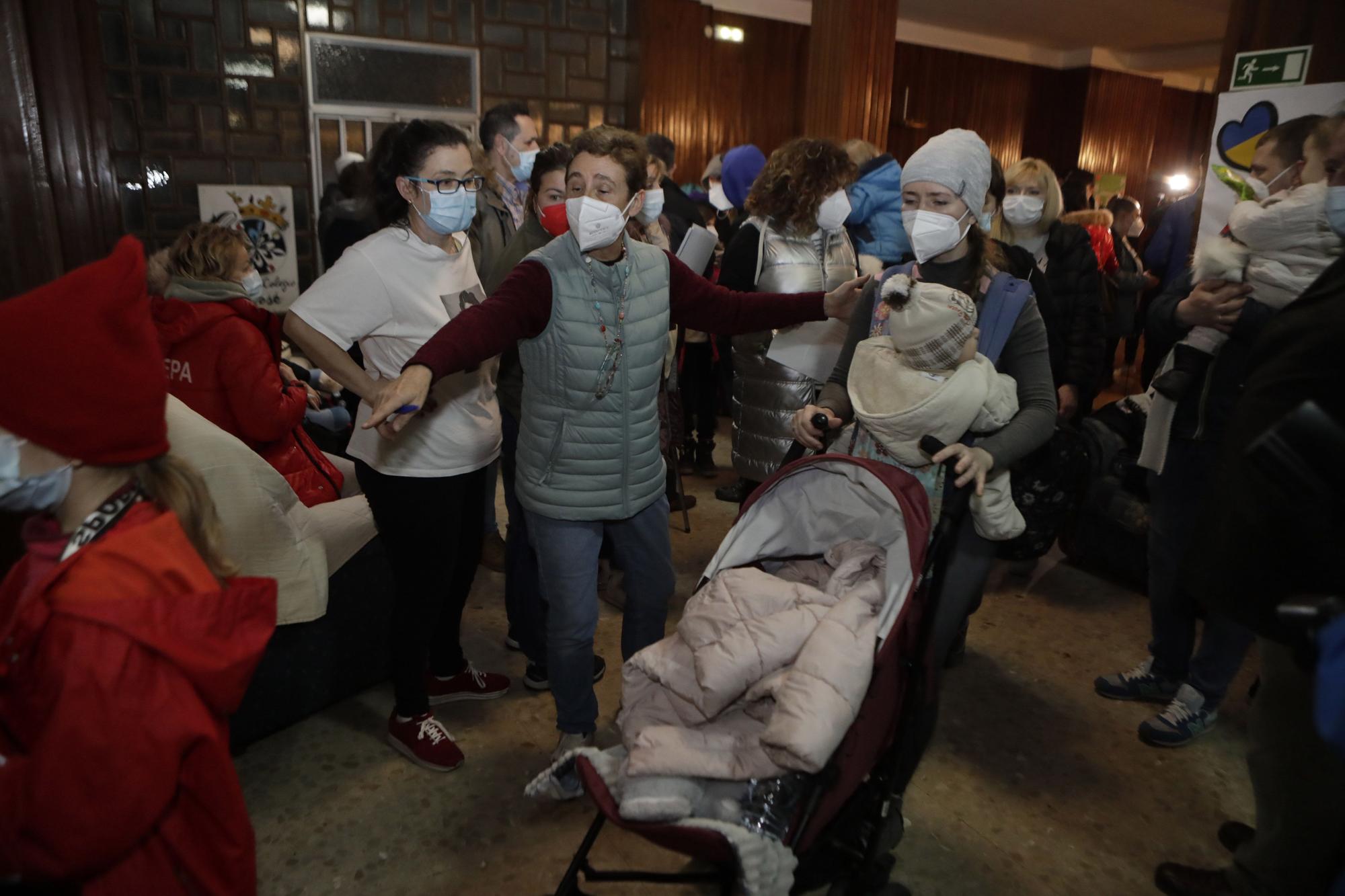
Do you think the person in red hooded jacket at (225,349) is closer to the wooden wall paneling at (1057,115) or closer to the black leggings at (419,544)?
the black leggings at (419,544)

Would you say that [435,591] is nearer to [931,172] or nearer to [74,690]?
[74,690]

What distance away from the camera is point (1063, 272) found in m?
3.19

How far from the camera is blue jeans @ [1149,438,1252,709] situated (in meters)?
2.40

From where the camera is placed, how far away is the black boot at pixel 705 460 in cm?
492

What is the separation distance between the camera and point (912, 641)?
1.69 m

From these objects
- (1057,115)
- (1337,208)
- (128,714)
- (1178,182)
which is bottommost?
(128,714)

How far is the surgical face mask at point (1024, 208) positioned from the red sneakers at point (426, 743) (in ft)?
9.28

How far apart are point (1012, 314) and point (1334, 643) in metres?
1.10

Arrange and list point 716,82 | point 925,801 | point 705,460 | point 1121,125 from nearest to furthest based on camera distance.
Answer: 1. point 925,801
2. point 705,460
3. point 716,82
4. point 1121,125

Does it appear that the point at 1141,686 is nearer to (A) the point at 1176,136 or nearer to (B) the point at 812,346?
(B) the point at 812,346

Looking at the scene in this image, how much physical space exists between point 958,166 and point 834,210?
3.25ft

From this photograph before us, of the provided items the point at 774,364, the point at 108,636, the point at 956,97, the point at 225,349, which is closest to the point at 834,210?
the point at 774,364

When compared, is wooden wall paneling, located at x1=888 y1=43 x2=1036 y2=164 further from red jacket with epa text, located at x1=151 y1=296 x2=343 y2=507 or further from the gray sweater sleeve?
red jacket with epa text, located at x1=151 y1=296 x2=343 y2=507

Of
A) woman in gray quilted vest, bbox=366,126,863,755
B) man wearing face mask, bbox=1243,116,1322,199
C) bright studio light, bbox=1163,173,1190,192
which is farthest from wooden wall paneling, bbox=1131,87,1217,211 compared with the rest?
woman in gray quilted vest, bbox=366,126,863,755
